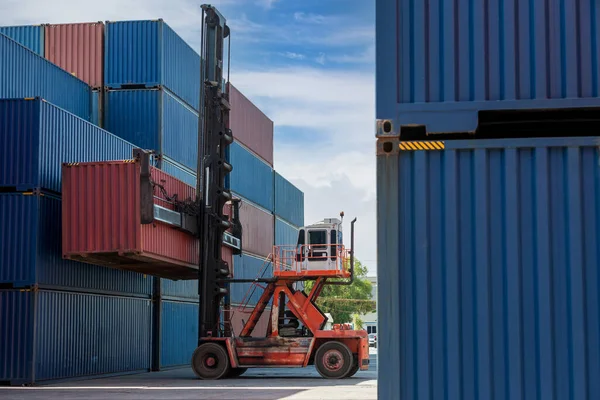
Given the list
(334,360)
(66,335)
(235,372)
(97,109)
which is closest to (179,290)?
(97,109)

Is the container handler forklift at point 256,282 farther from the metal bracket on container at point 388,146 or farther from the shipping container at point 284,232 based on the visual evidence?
the shipping container at point 284,232

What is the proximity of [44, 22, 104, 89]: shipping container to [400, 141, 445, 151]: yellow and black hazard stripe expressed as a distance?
2787 cm

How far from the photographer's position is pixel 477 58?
6.30m

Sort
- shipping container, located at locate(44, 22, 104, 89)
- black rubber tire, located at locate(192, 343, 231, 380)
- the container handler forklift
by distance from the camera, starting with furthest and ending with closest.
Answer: shipping container, located at locate(44, 22, 104, 89) < black rubber tire, located at locate(192, 343, 231, 380) < the container handler forklift

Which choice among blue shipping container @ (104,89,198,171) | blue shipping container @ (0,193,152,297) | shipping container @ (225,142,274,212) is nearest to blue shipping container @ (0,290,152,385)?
blue shipping container @ (0,193,152,297)

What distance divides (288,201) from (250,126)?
8.54m

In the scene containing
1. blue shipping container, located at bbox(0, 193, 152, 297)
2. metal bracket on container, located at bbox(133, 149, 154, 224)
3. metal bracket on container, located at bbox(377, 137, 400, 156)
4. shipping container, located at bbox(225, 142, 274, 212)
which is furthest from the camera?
shipping container, located at bbox(225, 142, 274, 212)

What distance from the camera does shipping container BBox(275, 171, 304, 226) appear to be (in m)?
49.0

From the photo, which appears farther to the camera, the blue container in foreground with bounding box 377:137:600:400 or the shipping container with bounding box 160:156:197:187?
the shipping container with bounding box 160:156:197:187

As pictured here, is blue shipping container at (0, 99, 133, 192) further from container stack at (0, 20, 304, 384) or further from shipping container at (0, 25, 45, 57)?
shipping container at (0, 25, 45, 57)

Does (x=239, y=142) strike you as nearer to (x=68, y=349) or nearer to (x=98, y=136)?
(x=98, y=136)

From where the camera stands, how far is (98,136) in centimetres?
2745

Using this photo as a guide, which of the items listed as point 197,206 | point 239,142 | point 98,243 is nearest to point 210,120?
point 197,206

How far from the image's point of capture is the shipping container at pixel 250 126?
137 ft
